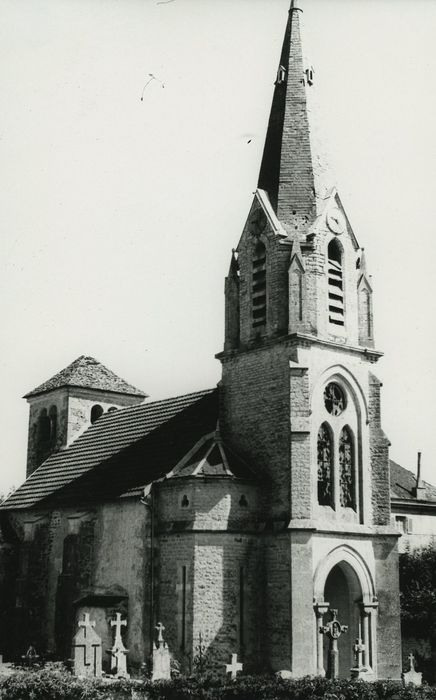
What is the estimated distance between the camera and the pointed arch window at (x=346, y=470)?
32781 mm

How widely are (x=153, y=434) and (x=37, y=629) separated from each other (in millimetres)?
9486

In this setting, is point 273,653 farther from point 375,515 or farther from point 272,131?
point 272,131

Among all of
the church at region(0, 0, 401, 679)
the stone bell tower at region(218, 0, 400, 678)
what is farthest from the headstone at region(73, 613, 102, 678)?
the stone bell tower at region(218, 0, 400, 678)

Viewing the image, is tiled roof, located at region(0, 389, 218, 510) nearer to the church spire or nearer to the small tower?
the small tower

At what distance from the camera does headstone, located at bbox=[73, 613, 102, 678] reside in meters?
27.8

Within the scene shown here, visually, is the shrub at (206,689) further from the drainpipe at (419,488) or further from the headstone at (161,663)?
the drainpipe at (419,488)

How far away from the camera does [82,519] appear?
36.2 m

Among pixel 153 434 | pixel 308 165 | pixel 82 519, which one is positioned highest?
pixel 308 165

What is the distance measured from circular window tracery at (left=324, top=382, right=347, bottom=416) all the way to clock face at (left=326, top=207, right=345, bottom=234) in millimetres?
5861

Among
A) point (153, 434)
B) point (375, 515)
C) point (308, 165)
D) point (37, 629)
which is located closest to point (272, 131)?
point (308, 165)

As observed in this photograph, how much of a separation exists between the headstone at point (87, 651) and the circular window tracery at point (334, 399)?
11.2 m

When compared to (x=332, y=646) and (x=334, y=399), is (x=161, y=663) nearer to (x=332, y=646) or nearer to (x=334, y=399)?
(x=332, y=646)

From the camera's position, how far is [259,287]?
34469 mm

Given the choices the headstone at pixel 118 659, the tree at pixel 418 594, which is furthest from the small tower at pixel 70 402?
the headstone at pixel 118 659
